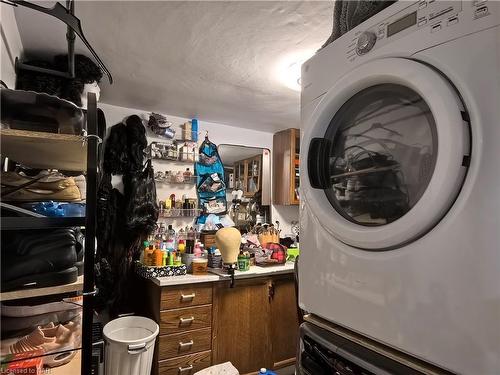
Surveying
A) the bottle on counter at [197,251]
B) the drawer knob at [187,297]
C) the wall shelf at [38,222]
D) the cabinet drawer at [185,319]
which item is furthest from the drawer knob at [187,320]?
the wall shelf at [38,222]

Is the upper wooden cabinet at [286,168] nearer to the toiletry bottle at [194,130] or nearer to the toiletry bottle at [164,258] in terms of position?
the toiletry bottle at [194,130]

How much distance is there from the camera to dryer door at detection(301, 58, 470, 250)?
0.57 m

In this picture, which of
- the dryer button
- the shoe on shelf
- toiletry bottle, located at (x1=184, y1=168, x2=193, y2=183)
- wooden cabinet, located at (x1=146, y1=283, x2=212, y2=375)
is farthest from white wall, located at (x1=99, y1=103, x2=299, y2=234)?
the dryer button

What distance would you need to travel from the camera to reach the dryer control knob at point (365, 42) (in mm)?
748

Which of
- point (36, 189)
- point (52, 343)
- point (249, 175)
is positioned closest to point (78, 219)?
point (36, 189)

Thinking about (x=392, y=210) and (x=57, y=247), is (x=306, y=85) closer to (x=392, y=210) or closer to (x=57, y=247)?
(x=392, y=210)

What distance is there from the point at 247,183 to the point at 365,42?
240 cm

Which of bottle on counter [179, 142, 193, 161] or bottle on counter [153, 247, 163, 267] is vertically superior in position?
bottle on counter [179, 142, 193, 161]

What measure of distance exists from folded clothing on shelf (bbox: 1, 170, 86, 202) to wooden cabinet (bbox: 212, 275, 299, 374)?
4.28 feet

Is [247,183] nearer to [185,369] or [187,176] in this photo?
[187,176]

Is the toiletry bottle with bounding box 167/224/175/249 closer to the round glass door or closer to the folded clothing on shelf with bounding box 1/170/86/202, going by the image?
the folded clothing on shelf with bounding box 1/170/86/202

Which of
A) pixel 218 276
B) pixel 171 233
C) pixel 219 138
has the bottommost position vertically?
pixel 218 276

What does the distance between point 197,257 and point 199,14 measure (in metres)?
1.76

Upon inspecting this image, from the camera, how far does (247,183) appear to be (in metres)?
3.11
